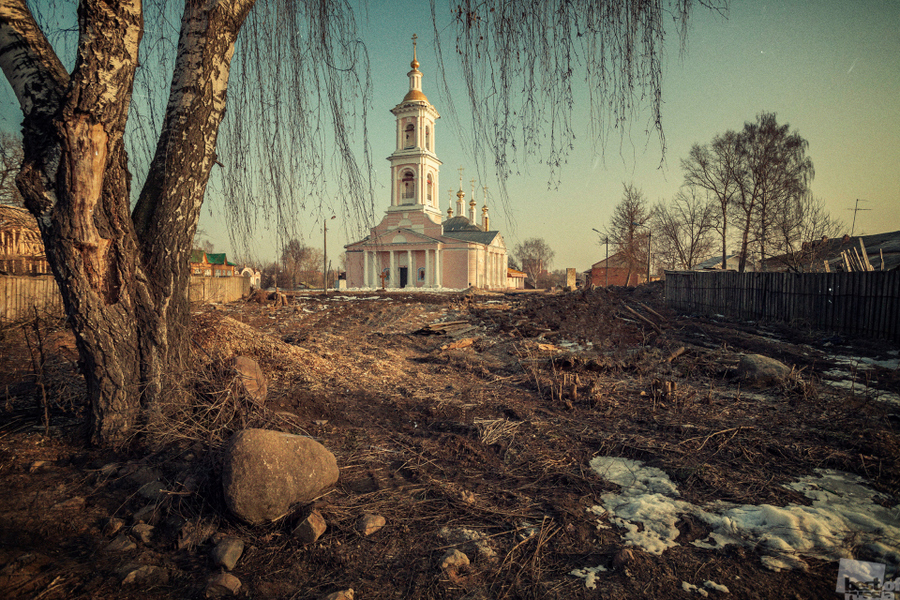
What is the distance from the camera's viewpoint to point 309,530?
8.07 feet

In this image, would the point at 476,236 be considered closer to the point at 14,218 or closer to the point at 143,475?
the point at 14,218

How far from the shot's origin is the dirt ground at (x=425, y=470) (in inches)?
85.3

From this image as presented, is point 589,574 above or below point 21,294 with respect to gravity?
below

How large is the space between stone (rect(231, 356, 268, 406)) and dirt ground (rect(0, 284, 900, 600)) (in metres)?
0.13

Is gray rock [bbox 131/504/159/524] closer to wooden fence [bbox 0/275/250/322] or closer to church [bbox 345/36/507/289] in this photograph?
wooden fence [bbox 0/275/250/322]

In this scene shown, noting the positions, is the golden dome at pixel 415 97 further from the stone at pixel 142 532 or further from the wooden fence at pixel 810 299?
the stone at pixel 142 532

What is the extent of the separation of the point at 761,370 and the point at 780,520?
436cm

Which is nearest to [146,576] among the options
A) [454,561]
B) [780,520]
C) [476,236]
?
[454,561]

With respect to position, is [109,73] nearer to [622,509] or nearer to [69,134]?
[69,134]

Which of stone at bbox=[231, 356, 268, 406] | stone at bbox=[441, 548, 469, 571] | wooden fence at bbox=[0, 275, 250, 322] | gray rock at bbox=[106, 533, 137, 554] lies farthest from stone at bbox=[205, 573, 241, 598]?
wooden fence at bbox=[0, 275, 250, 322]

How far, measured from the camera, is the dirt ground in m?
2.17

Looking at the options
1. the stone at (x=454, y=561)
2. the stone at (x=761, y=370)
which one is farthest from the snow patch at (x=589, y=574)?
the stone at (x=761, y=370)

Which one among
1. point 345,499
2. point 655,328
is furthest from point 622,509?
point 655,328

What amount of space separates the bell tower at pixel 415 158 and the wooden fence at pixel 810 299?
2686 centimetres
